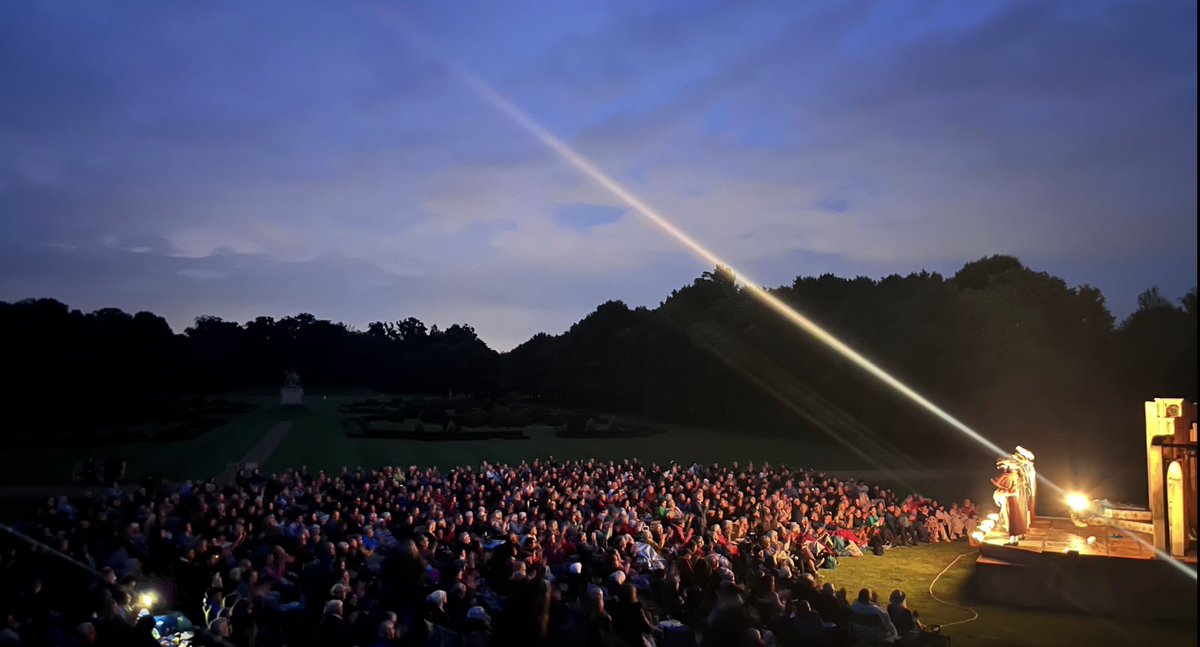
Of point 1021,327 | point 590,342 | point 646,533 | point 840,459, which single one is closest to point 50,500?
point 646,533

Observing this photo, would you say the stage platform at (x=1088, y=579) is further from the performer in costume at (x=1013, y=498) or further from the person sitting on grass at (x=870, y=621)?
the person sitting on grass at (x=870, y=621)

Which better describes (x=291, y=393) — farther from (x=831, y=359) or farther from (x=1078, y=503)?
(x=1078, y=503)

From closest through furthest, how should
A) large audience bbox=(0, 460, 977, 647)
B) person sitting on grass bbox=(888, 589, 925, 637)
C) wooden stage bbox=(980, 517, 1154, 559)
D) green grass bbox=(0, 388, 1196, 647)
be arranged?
large audience bbox=(0, 460, 977, 647) < person sitting on grass bbox=(888, 589, 925, 637) < green grass bbox=(0, 388, 1196, 647) < wooden stage bbox=(980, 517, 1154, 559)

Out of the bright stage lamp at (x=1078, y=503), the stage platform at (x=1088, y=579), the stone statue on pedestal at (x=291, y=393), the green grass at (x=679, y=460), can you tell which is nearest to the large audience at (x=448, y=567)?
the green grass at (x=679, y=460)

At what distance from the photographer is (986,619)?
43.6 feet

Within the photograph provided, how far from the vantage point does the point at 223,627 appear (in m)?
8.62

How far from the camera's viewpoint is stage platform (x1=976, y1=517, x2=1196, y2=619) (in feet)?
43.5

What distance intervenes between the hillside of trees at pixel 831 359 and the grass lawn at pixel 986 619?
16.1 metres

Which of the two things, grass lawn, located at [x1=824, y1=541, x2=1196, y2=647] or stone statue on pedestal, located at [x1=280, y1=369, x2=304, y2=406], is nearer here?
grass lawn, located at [x1=824, y1=541, x2=1196, y2=647]

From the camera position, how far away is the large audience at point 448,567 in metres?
9.10

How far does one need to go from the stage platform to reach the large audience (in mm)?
2593

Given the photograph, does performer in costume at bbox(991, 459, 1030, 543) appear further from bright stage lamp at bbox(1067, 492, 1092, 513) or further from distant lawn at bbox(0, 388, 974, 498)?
distant lawn at bbox(0, 388, 974, 498)

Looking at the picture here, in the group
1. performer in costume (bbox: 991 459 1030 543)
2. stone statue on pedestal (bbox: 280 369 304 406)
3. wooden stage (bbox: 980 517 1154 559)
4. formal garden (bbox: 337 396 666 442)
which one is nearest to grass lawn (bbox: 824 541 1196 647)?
wooden stage (bbox: 980 517 1154 559)

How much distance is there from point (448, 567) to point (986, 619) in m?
8.61
